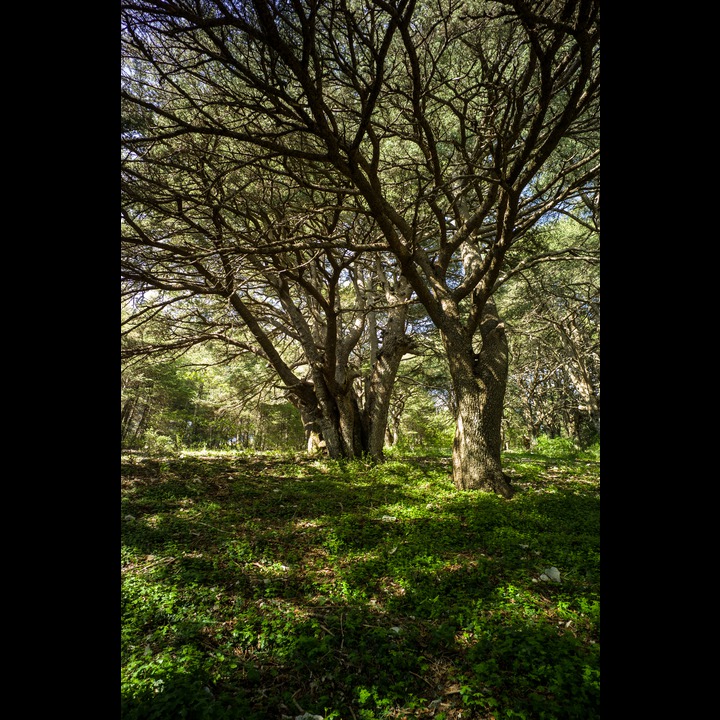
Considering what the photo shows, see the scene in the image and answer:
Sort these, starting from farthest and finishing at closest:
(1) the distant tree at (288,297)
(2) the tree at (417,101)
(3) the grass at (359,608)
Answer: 1. (1) the distant tree at (288,297)
2. (2) the tree at (417,101)
3. (3) the grass at (359,608)

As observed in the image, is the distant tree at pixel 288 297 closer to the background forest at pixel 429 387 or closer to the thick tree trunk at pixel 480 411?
the background forest at pixel 429 387

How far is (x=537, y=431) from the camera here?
23.0 meters

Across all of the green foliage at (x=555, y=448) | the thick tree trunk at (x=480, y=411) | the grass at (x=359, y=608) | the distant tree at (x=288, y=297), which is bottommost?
the green foliage at (x=555, y=448)

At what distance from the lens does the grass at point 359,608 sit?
209 centimetres

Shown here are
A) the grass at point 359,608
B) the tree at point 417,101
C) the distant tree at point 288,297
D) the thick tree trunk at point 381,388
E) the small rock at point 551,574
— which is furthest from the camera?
the thick tree trunk at point 381,388

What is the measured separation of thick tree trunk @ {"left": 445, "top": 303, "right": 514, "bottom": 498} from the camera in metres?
6.27

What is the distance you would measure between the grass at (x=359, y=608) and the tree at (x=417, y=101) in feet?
7.31

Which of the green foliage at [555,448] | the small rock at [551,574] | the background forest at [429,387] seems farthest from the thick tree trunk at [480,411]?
the green foliage at [555,448]

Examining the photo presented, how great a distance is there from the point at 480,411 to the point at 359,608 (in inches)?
161
